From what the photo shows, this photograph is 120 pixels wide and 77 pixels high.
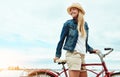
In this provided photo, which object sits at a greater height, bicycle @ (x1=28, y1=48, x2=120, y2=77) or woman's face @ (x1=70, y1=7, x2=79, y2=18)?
woman's face @ (x1=70, y1=7, x2=79, y2=18)

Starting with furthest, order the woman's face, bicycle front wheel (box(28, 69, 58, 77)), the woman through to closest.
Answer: bicycle front wheel (box(28, 69, 58, 77))
the woman's face
the woman

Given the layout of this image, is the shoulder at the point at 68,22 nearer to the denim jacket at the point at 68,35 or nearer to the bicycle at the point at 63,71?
the denim jacket at the point at 68,35

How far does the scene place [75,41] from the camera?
7.12 m

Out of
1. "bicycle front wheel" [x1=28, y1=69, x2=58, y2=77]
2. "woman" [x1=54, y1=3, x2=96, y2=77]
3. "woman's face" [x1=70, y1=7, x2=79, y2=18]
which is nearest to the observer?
"woman" [x1=54, y1=3, x2=96, y2=77]

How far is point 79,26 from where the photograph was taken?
23.7ft

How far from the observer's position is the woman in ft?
23.4

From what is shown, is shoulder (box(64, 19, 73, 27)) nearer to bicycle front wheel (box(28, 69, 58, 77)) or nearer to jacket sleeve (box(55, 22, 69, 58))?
jacket sleeve (box(55, 22, 69, 58))

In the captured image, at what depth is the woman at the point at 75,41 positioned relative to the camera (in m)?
7.14

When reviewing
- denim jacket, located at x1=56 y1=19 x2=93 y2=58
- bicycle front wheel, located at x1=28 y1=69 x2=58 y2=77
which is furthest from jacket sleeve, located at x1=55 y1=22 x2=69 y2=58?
bicycle front wheel, located at x1=28 y1=69 x2=58 y2=77

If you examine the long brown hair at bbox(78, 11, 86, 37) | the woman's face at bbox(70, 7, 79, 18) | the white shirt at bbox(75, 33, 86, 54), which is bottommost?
the white shirt at bbox(75, 33, 86, 54)

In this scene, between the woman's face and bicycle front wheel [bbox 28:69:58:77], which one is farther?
bicycle front wheel [bbox 28:69:58:77]

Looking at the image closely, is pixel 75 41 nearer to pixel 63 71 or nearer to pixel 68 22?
pixel 68 22

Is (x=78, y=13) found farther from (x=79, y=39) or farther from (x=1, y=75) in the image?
(x=1, y=75)

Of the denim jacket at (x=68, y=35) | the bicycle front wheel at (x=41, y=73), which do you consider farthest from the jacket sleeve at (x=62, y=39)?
the bicycle front wheel at (x=41, y=73)
